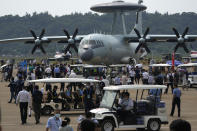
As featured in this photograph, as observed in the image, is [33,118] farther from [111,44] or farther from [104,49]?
[111,44]

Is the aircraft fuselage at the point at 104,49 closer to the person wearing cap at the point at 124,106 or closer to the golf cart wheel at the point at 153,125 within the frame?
the golf cart wheel at the point at 153,125

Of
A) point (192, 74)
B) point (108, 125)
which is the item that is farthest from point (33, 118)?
point (192, 74)

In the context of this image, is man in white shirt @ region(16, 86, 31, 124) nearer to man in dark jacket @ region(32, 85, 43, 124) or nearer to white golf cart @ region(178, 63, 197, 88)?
man in dark jacket @ region(32, 85, 43, 124)

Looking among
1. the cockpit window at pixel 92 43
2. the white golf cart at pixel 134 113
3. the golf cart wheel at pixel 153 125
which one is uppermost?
the cockpit window at pixel 92 43

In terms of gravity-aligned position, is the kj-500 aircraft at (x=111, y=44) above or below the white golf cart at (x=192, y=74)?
above

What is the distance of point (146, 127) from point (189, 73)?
924 inches

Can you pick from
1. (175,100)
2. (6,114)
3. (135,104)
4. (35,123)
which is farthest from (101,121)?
(6,114)

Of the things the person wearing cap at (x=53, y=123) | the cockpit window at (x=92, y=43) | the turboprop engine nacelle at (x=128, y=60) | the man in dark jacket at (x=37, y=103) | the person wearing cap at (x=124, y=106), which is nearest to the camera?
the person wearing cap at (x=53, y=123)

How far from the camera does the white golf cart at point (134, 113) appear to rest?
16.2 meters

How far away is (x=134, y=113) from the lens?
1669 centimetres

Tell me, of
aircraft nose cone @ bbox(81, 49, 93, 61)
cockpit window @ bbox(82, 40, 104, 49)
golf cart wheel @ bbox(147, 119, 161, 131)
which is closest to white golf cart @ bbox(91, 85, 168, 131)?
golf cart wheel @ bbox(147, 119, 161, 131)

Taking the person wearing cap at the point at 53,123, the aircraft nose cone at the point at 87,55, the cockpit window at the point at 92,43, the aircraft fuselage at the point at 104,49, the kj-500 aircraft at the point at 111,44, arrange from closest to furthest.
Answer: the person wearing cap at the point at 53,123, the aircraft nose cone at the point at 87,55, the aircraft fuselage at the point at 104,49, the cockpit window at the point at 92,43, the kj-500 aircraft at the point at 111,44

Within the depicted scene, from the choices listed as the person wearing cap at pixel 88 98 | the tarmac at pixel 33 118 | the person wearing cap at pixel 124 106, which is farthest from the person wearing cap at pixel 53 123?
the person wearing cap at pixel 88 98

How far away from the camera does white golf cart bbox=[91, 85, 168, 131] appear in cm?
1622
